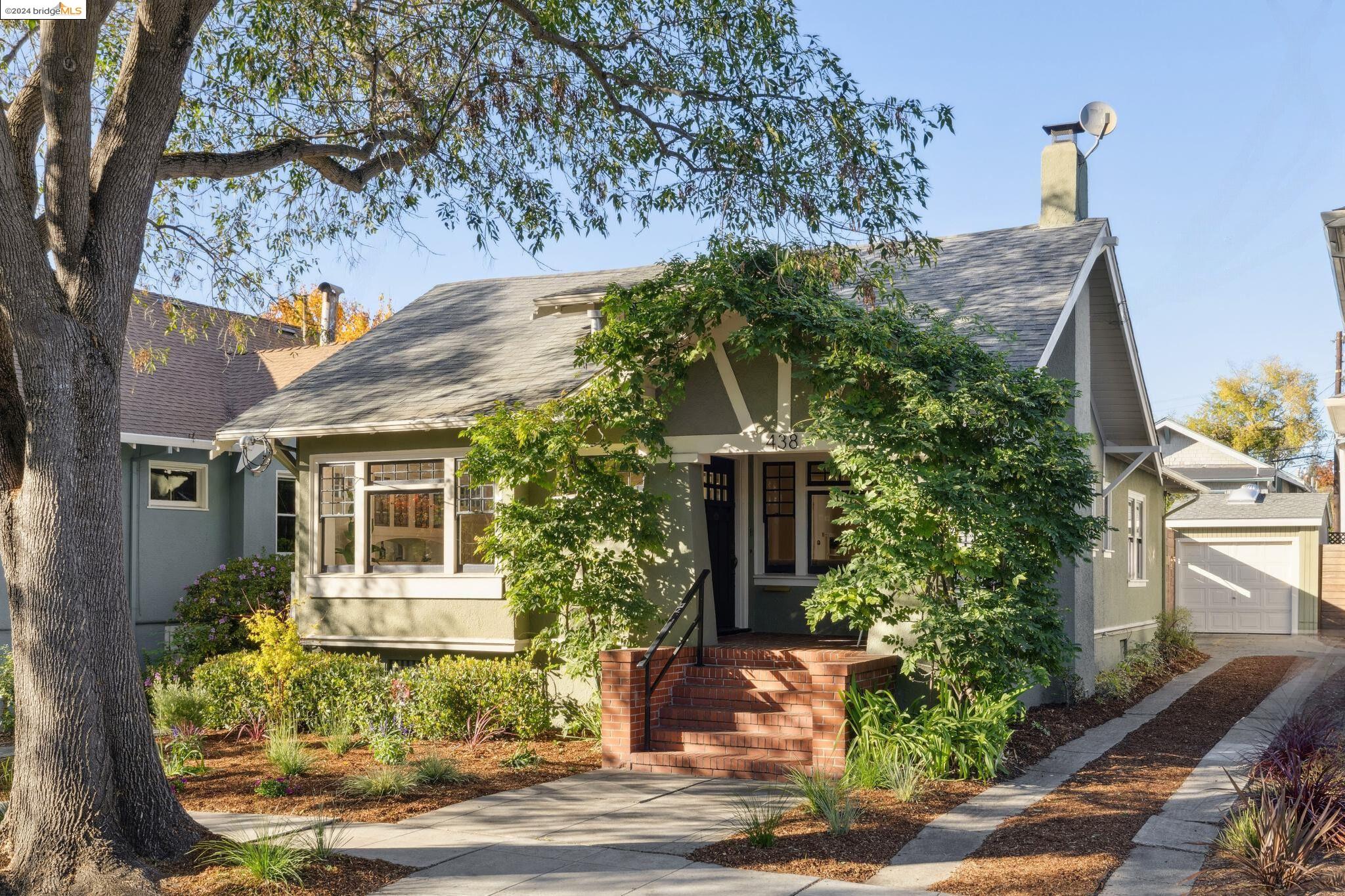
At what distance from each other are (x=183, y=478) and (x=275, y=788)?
10247mm

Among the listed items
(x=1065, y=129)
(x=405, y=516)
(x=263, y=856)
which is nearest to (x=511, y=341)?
(x=405, y=516)

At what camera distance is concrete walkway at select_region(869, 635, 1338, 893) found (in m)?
7.16

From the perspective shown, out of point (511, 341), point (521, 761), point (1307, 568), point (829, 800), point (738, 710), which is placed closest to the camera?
point (829, 800)

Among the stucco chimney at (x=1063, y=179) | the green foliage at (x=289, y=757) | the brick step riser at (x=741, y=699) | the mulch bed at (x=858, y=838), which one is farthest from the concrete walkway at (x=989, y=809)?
the stucco chimney at (x=1063, y=179)

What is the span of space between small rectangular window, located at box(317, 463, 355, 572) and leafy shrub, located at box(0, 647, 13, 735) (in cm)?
374

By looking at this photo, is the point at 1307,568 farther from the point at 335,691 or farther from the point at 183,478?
the point at 183,478

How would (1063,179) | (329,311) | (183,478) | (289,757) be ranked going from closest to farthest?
(289,757) < (1063,179) < (183,478) < (329,311)

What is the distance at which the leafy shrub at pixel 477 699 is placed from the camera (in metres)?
12.2

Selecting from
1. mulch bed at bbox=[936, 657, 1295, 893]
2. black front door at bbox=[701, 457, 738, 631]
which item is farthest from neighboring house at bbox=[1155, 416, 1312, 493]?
black front door at bbox=[701, 457, 738, 631]

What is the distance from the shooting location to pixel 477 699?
12305mm

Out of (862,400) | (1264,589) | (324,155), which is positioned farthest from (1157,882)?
(1264,589)

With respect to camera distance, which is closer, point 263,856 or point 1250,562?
point 263,856

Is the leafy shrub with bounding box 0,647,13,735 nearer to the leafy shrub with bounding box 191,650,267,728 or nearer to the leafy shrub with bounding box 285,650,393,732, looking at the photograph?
the leafy shrub with bounding box 191,650,267,728

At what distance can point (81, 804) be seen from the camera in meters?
7.08
